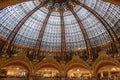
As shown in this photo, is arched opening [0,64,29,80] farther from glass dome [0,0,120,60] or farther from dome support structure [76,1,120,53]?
dome support structure [76,1,120,53]

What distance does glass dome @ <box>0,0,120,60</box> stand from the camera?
134 ft

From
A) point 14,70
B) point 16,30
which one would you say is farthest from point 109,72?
point 16,30

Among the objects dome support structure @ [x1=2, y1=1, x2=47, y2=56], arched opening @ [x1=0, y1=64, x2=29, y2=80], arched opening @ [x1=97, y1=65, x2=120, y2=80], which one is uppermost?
dome support structure @ [x1=2, y1=1, x2=47, y2=56]

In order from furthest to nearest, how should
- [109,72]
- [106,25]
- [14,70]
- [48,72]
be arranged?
[48,72] < [14,70] < [109,72] < [106,25]

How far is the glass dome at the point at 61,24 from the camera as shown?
40781 millimetres

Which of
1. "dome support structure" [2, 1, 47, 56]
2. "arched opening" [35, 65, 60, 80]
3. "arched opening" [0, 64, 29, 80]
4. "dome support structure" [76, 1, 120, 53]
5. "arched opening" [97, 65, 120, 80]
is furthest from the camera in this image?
"arched opening" [35, 65, 60, 80]

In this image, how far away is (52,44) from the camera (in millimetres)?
45688

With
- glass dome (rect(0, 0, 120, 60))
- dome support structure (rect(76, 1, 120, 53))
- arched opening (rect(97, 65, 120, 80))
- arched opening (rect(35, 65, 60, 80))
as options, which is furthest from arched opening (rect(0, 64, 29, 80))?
dome support structure (rect(76, 1, 120, 53))

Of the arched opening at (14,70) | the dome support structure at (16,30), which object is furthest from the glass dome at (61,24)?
the arched opening at (14,70)

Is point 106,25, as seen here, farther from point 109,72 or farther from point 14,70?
point 14,70

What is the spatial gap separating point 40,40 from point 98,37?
14.5 meters

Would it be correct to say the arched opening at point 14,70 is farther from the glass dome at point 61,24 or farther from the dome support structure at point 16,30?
the glass dome at point 61,24

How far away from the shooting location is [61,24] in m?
44.9

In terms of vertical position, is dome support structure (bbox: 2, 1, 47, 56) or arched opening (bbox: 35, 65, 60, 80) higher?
dome support structure (bbox: 2, 1, 47, 56)
